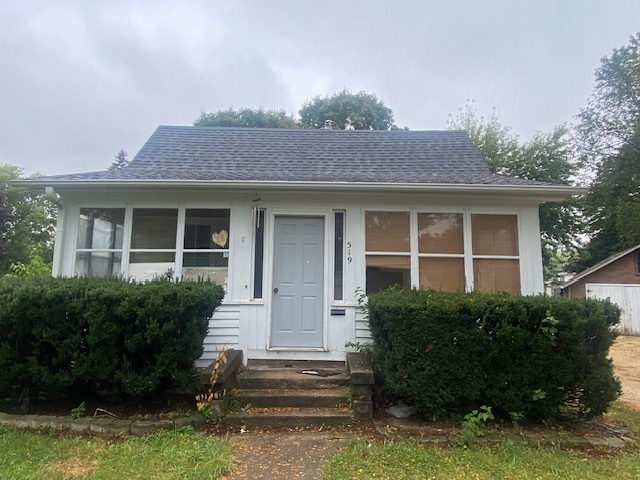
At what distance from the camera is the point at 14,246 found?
76.6 feet

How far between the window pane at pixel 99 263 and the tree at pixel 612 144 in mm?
23701

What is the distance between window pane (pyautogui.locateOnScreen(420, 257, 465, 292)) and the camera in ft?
16.5

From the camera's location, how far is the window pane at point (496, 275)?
16.4 ft

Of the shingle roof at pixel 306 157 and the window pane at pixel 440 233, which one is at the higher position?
the shingle roof at pixel 306 157

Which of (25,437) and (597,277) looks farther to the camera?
(597,277)

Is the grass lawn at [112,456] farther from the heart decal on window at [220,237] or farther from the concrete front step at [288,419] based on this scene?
the heart decal on window at [220,237]

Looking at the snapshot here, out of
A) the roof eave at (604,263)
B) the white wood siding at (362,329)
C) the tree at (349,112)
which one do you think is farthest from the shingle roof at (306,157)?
the tree at (349,112)

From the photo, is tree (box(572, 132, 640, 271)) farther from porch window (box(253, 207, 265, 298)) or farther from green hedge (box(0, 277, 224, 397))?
green hedge (box(0, 277, 224, 397))

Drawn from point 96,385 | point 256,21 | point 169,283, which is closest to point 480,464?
point 169,283

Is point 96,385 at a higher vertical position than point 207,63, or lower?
lower

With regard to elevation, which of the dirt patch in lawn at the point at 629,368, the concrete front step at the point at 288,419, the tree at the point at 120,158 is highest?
the tree at the point at 120,158

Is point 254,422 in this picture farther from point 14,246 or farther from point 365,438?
point 14,246

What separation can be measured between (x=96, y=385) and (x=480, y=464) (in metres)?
3.98

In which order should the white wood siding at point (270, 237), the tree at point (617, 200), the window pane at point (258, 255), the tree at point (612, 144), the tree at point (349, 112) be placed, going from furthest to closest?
the tree at point (349, 112)
the tree at point (612, 144)
the tree at point (617, 200)
the window pane at point (258, 255)
the white wood siding at point (270, 237)
